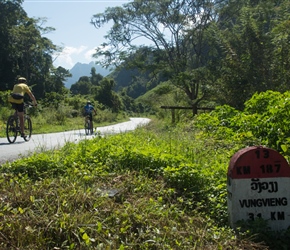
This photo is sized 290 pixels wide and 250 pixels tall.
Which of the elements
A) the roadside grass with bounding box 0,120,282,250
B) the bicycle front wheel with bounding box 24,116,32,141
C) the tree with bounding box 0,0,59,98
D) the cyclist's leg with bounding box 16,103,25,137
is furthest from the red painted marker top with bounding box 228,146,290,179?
the tree with bounding box 0,0,59,98

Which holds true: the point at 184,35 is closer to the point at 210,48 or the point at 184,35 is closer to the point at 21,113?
the point at 210,48

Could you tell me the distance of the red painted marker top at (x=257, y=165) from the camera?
3410 mm

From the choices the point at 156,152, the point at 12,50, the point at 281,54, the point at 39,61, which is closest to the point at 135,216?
the point at 156,152

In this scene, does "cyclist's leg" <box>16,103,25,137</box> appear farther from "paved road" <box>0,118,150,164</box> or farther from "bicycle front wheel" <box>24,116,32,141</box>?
"bicycle front wheel" <box>24,116,32,141</box>

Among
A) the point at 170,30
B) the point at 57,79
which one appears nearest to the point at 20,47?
the point at 57,79

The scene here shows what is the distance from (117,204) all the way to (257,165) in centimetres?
144

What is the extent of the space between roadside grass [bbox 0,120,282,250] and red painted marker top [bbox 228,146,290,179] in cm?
56

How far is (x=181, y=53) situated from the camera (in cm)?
2197

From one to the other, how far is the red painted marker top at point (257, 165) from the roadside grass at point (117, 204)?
56 cm

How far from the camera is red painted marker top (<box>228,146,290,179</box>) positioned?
3.41 m

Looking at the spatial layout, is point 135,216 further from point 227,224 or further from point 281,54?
point 281,54

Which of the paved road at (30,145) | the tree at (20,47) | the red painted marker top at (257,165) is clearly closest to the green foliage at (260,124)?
the red painted marker top at (257,165)

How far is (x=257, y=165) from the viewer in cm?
342

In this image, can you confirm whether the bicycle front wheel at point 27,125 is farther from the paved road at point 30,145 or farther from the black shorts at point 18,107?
the black shorts at point 18,107
